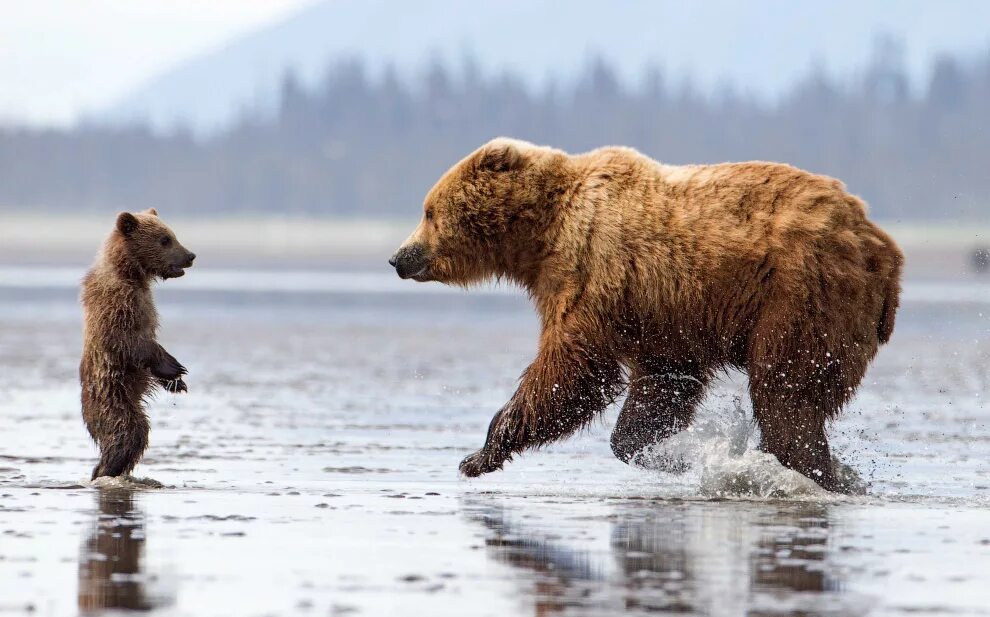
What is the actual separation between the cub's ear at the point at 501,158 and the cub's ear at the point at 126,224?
63.7 inches

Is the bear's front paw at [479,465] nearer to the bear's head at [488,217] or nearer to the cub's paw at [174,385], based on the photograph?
the bear's head at [488,217]

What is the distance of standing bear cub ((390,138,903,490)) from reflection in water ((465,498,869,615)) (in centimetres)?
61

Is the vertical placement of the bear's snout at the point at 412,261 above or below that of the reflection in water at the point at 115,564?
above

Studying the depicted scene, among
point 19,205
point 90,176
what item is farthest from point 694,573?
point 90,176

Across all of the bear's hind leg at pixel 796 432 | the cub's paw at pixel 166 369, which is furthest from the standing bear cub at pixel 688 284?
the cub's paw at pixel 166 369

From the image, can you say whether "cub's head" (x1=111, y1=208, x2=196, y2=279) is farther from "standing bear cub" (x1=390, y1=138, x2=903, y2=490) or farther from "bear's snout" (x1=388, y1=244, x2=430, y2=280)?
"standing bear cub" (x1=390, y1=138, x2=903, y2=490)

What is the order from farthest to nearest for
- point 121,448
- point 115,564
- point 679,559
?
point 121,448 < point 679,559 < point 115,564

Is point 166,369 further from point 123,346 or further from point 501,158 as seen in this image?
point 501,158

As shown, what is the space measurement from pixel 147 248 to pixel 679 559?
11.0 feet

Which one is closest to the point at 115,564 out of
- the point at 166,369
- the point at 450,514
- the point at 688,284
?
the point at 450,514

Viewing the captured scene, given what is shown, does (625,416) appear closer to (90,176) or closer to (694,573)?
(694,573)

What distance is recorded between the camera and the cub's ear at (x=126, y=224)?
7.78 metres

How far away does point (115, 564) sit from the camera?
5422 mm

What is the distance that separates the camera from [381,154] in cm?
10975
